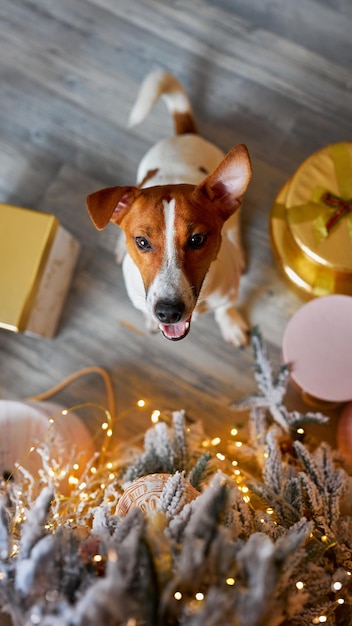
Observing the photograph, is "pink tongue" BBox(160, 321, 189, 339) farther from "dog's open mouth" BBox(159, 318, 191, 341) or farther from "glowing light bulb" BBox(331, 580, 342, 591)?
"glowing light bulb" BBox(331, 580, 342, 591)

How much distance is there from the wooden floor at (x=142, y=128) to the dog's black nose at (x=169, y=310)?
745 millimetres

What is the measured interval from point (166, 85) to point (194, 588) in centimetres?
159

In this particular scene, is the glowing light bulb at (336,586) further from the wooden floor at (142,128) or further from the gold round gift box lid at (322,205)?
the gold round gift box lid at (322,205)

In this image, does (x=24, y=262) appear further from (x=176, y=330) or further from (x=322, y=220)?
(x=322, y=220)

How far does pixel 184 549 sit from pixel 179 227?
746 millimetres

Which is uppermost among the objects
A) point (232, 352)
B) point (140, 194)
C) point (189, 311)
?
point (140, 194)

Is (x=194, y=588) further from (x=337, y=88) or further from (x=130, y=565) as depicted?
(x=337, y=88)

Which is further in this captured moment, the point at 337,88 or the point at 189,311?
the point at 337,88

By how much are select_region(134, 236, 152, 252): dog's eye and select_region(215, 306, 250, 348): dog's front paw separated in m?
0.63

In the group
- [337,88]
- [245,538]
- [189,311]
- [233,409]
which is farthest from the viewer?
[337,88]

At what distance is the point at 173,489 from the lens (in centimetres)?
119

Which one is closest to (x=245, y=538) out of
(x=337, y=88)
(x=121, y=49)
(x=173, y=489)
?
(x=173, y=489)

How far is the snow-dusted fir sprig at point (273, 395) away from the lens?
5.48ft

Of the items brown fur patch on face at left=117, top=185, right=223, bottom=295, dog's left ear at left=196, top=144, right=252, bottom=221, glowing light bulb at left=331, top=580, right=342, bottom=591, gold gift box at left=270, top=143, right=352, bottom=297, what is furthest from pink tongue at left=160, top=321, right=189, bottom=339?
glowing light bulb at left=331, top=580, right=342, bottom=591
